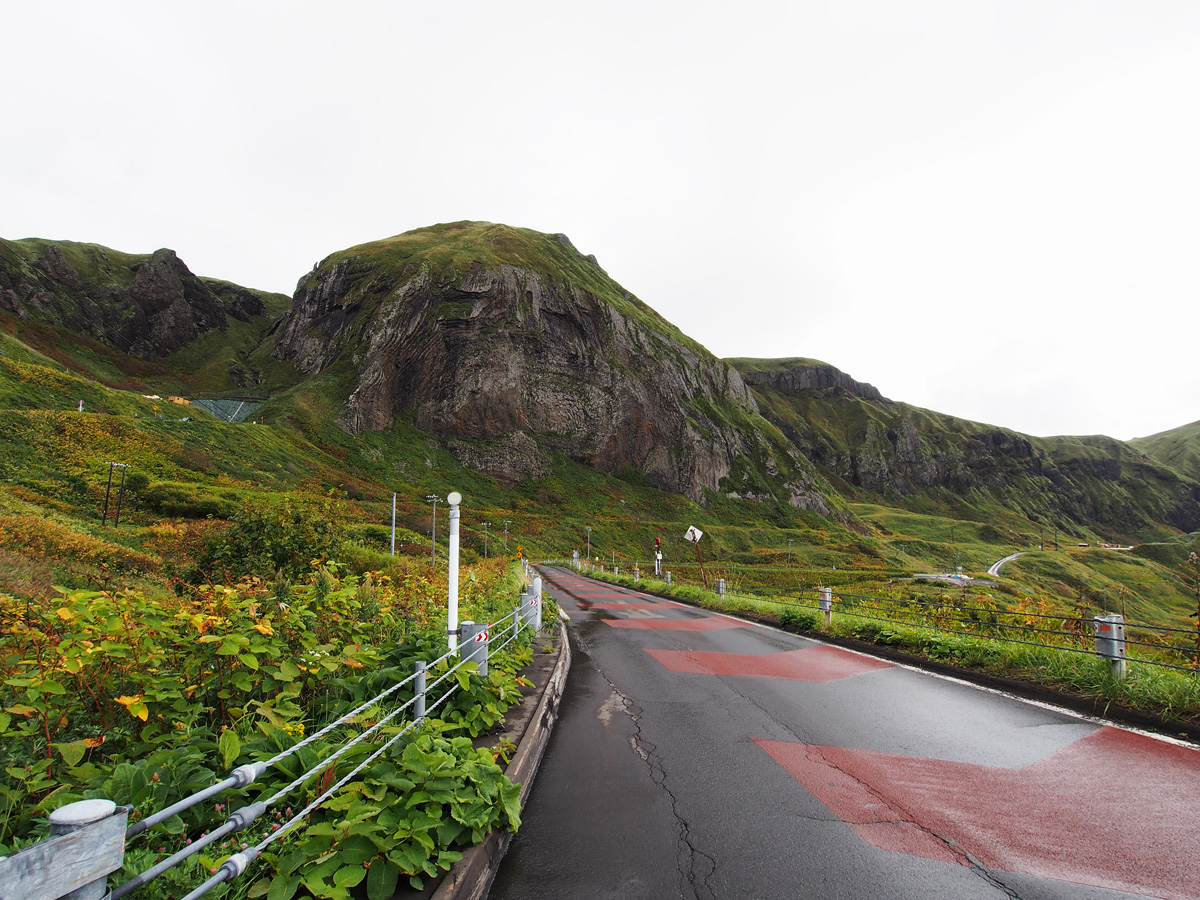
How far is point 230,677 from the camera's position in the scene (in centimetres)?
379

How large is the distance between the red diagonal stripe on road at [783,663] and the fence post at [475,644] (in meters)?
4.29

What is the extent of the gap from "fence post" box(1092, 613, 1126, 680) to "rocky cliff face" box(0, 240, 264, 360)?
130262 millimetres

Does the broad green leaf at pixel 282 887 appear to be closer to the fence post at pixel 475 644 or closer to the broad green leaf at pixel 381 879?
the broad green leaf at pixel 381 879

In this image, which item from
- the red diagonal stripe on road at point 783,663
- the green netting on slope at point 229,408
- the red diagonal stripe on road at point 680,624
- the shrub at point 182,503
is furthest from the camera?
the green netting on slope at point 229,408

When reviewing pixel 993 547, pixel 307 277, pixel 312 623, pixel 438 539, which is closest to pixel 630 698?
pixel 312 623

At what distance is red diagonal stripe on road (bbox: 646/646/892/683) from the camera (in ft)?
27.4

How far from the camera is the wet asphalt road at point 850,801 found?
125 inches

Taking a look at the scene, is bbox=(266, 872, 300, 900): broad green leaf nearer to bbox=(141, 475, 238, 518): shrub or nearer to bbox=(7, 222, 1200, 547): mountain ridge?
bbox=(141, 475, 238, 518): shrub

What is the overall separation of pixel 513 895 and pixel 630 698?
14.3 ft

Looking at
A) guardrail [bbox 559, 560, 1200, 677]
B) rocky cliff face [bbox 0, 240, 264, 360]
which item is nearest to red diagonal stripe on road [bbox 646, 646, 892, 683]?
guardrail [bbox 559, 560, 1200, 677]

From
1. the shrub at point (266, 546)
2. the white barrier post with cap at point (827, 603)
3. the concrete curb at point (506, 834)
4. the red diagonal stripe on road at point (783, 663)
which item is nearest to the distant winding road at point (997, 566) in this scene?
the white barrier post with cap at point (827, 603)

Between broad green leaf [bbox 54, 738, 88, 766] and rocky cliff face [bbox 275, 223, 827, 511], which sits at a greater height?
rocky cliff face [bbox 275, 223, 827, 511]

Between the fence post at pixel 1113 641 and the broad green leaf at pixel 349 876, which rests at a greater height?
the fence post at pixel 1113 641

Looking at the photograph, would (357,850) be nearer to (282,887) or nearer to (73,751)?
(282,887)
